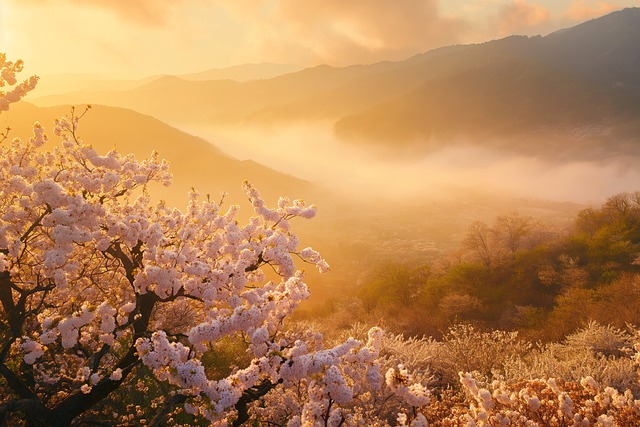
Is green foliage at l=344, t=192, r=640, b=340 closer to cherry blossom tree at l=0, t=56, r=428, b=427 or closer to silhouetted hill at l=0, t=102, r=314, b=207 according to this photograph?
cherry blossom tree at l=0, t=56, r=428, b=427

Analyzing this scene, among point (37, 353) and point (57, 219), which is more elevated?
point (57, 219)

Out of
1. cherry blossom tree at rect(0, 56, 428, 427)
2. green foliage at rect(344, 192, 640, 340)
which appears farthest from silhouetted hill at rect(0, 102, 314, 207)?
cherry blossom tree at rect(0, 56, 428, 427)

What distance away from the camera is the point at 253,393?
22.7ft

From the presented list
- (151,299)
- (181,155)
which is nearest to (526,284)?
(151,299)

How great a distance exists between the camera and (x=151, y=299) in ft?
28.9

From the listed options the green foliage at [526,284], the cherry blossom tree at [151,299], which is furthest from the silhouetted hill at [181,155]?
the cherry blossom tree at [151,299]

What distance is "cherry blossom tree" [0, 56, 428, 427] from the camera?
6023mm

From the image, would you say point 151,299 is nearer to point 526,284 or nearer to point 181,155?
point 526,284

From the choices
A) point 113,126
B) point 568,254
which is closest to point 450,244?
point 568,254

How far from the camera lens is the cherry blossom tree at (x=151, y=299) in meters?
6.02

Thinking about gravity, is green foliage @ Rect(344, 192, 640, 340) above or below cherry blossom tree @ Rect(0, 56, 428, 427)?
below

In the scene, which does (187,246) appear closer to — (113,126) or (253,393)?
(253,393)

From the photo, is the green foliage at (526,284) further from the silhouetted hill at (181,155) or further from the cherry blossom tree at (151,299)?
the silhouetted hill at (181,155)

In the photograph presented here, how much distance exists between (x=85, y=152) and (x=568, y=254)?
56623 mm
